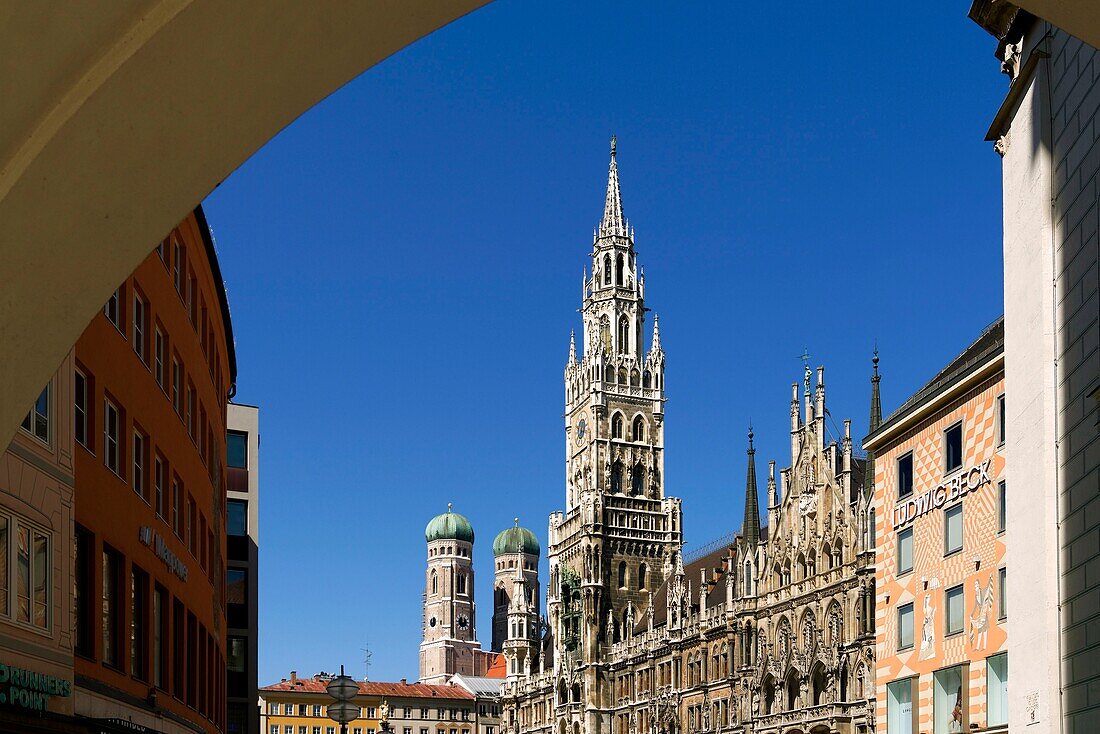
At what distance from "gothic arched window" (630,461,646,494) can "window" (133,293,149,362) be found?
93921mm

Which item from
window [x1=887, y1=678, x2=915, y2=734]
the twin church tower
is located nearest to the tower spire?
the twin church tower

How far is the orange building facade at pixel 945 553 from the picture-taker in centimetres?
3120

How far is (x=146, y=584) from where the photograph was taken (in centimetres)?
2452

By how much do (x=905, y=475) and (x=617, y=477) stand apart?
8102 cm

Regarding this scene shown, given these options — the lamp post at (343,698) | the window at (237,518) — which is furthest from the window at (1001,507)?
the window at (237,518)

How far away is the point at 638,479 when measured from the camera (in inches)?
4660

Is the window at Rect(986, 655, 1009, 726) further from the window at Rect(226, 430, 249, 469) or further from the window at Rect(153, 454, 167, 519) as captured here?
the window at Rect(226, 430, 249, 469)

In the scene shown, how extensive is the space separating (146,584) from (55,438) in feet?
21.3

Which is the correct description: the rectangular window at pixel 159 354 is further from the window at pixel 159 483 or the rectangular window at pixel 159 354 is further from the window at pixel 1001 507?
the window at pixel 1001 507

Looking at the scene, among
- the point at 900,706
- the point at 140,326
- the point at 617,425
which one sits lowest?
the point at 900,706

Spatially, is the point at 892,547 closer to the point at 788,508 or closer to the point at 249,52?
the point at 249,52

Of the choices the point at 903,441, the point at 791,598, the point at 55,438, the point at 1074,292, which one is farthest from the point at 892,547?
the point at 791,598

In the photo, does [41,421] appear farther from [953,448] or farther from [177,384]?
[953,448]

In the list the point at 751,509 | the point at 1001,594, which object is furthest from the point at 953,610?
the point at 751,509
